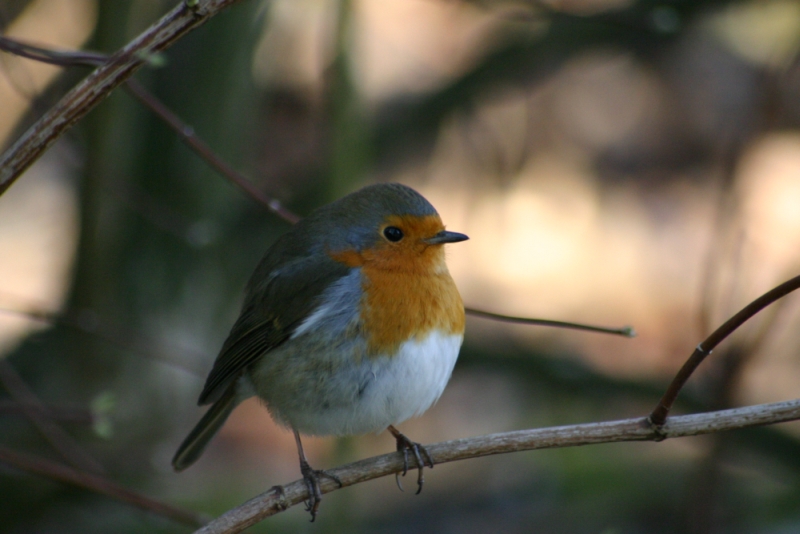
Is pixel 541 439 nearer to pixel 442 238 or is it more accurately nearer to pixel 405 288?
pixel 405 288

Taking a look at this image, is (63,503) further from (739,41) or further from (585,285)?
(739,41)

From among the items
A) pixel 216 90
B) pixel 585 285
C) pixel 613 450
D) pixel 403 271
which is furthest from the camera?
pixel 585 285

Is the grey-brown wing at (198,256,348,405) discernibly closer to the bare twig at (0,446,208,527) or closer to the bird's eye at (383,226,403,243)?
the bird's eye at (383,226,403,243)

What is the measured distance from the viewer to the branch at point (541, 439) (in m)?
1.96

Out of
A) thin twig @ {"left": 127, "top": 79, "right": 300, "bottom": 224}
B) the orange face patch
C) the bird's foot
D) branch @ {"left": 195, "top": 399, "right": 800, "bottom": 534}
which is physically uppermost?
thin twig @ {"left": 127, "top": 79, "right": 300, "bottom": 224}

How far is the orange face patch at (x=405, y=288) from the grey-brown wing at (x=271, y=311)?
95mm

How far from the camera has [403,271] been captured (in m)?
2.83

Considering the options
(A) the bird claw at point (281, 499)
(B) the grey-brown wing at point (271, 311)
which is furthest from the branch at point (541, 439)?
(B) the grey-brown wing at point (271, 311)

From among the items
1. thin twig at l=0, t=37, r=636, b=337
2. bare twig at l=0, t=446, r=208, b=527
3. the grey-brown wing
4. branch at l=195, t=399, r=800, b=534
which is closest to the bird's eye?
the grey-brown wing

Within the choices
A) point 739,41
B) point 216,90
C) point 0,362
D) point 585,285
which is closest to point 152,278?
point 216,90

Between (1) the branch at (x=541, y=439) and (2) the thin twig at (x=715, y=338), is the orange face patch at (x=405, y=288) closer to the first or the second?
(1) the branch at (x=541, y=439)

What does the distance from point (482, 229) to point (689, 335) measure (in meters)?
1.75

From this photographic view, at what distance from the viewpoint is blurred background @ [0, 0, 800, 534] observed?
4.09 meters

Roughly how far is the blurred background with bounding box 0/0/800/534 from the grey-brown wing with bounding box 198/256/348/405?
433mm
